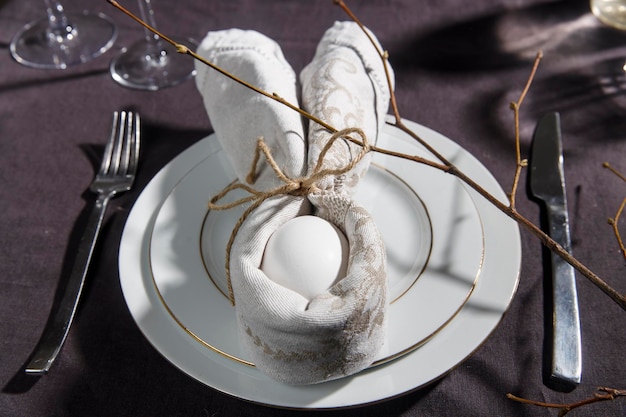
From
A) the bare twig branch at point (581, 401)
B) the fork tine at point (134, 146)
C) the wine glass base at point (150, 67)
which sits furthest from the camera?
the wine glass base at point (150, 67)

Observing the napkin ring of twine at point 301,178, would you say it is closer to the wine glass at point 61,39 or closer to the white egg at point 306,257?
the white egg at point 306,257

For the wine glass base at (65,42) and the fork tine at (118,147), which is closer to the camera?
the fork tine at (118,147)

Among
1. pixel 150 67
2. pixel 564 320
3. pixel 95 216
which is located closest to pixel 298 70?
pixel 150 67

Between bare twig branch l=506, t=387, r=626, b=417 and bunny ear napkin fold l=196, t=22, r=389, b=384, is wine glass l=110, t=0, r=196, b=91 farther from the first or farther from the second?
bare twig branch l=506, t=387, r=626, b=417

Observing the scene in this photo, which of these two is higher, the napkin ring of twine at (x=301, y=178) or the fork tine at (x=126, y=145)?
the napkin ring of twine at (x=301, y=178)

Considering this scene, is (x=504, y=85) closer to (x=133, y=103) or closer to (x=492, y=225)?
(x=492, y=225)

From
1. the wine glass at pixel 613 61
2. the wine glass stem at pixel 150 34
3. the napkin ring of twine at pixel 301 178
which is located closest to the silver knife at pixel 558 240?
→ the wine glass at pixel 613 61
